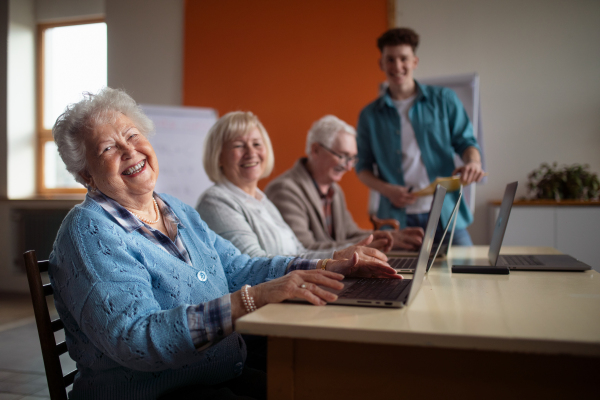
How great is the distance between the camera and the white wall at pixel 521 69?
353 cm

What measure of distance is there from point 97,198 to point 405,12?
11.3ft

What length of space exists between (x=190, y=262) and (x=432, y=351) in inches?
25.2

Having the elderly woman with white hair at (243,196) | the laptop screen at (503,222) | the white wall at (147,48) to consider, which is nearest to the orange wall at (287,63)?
the white wall at (147,48)

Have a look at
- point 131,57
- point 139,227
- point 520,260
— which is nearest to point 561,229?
point 520,260

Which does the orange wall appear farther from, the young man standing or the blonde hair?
the blonde hair

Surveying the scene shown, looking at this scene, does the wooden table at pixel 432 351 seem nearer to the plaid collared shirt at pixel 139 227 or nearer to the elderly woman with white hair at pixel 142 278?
the elderly woman with white hair at pixel 142 278

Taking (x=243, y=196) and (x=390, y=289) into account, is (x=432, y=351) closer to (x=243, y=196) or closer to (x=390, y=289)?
(x=390, y=289)

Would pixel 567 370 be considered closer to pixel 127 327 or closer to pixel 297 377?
pixel 297 377

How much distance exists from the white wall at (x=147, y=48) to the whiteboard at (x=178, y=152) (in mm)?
690

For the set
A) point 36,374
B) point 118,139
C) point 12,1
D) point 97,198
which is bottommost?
point 36,374

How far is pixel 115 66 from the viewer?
462cm

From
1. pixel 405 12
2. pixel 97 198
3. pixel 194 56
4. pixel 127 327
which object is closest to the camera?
pixel 127 327

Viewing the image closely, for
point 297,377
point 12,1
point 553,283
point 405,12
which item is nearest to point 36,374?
point 297,377

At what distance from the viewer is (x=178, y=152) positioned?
377 centimetres
